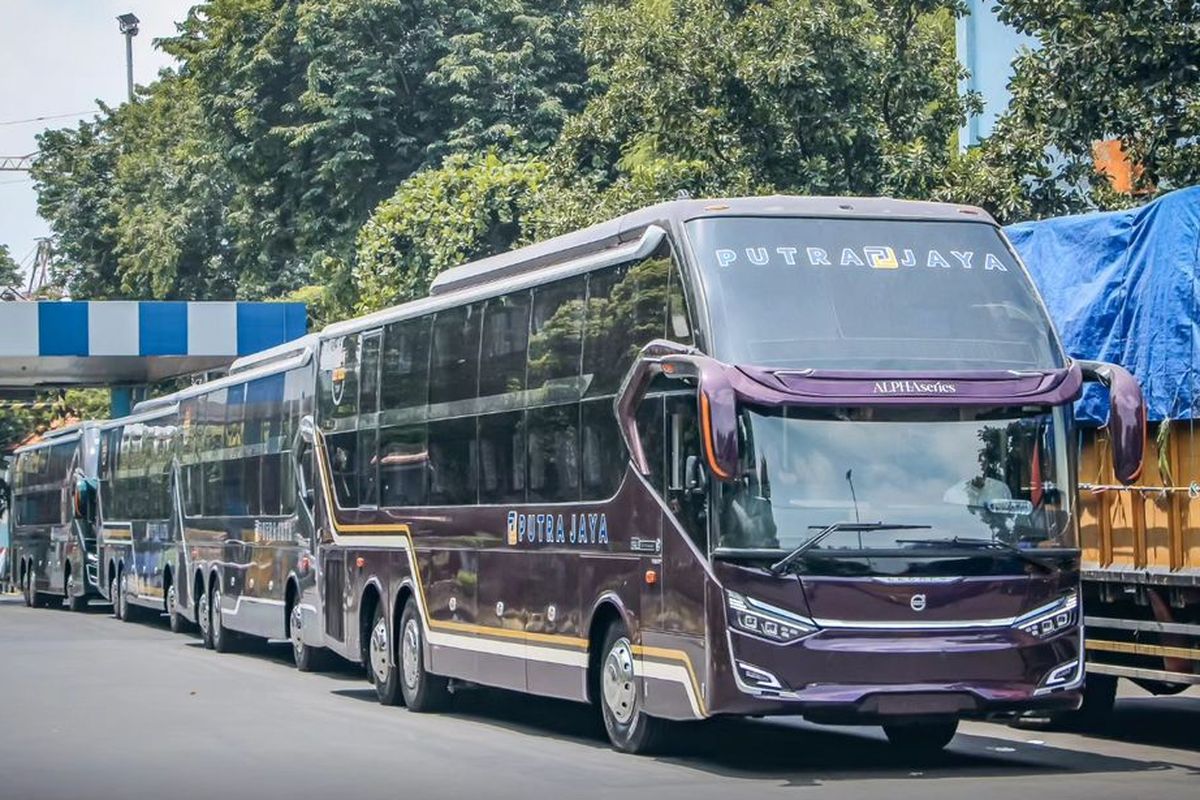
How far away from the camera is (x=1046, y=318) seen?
13.3m

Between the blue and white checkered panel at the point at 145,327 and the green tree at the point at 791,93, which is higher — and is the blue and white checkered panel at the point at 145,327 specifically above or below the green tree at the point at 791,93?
below

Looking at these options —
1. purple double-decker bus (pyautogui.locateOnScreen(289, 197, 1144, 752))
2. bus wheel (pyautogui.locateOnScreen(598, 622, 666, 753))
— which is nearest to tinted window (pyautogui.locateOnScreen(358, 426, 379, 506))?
purple double-decker bus (pyautogui.locateOnScreen(289, 197, 1144, 752))

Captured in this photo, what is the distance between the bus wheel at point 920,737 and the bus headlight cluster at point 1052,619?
5.56ft

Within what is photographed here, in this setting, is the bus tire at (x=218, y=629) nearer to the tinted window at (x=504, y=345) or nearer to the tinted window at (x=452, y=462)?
the tinted window at (x=452, y=462)

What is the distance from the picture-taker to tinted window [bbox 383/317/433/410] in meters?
18.5

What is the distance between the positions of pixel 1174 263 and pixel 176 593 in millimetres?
21697

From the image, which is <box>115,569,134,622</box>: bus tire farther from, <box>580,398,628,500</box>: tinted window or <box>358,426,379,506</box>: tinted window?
<box>580,398,628,500</box>: tinted window

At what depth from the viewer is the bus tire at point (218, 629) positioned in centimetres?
2841

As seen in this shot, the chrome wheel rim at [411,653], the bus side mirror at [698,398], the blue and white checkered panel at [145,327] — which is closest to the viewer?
the bus side mirror at [698,398]

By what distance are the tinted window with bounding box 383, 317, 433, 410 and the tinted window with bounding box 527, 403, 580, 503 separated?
2808 millimetres

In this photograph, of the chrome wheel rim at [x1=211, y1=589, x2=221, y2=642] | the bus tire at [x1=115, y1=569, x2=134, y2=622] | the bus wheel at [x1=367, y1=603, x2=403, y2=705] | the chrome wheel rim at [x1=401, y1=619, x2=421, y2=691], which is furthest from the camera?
the bus tire at [x1=115, y1=569, x2=134, y2=622]

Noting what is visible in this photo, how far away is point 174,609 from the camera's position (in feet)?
108

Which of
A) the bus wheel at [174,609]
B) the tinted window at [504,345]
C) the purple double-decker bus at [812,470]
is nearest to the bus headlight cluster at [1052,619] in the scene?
the purple double-decker bus at [812,470]

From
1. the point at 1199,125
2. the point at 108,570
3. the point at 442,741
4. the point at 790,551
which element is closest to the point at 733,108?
the point at 1199,125
